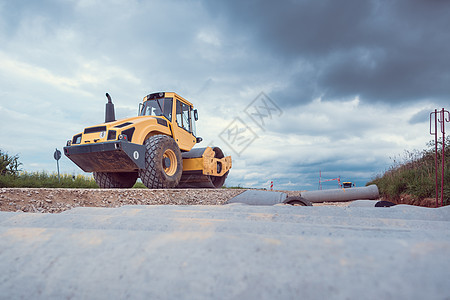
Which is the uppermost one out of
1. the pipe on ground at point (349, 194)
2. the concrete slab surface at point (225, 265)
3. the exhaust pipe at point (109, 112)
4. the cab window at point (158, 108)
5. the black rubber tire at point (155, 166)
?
the cab window at point (158, 108)

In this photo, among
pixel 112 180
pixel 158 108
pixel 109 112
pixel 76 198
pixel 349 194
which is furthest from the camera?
pixel 349 194

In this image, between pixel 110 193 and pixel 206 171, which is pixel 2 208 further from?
pixel 206 171

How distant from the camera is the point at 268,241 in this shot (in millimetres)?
855

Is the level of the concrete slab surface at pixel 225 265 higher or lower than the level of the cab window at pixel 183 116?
lower

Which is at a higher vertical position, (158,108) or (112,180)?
(158,108)

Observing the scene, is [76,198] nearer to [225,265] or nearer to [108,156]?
[108,156]

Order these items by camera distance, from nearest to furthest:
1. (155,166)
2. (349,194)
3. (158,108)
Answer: (155,166) → (158,108) → (349,194)

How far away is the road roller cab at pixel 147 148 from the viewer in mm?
6000

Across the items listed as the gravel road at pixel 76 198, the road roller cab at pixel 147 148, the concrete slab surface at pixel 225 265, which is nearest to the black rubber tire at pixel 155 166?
the road roller cab at pixel 147 148

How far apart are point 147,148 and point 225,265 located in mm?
5938

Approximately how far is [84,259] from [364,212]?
60.6 inches

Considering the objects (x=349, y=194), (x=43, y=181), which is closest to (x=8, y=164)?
(x=43, y=181)

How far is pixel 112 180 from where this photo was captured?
766 cm

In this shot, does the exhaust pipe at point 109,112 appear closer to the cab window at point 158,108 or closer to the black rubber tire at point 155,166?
the black rubber tire at point 155,166
